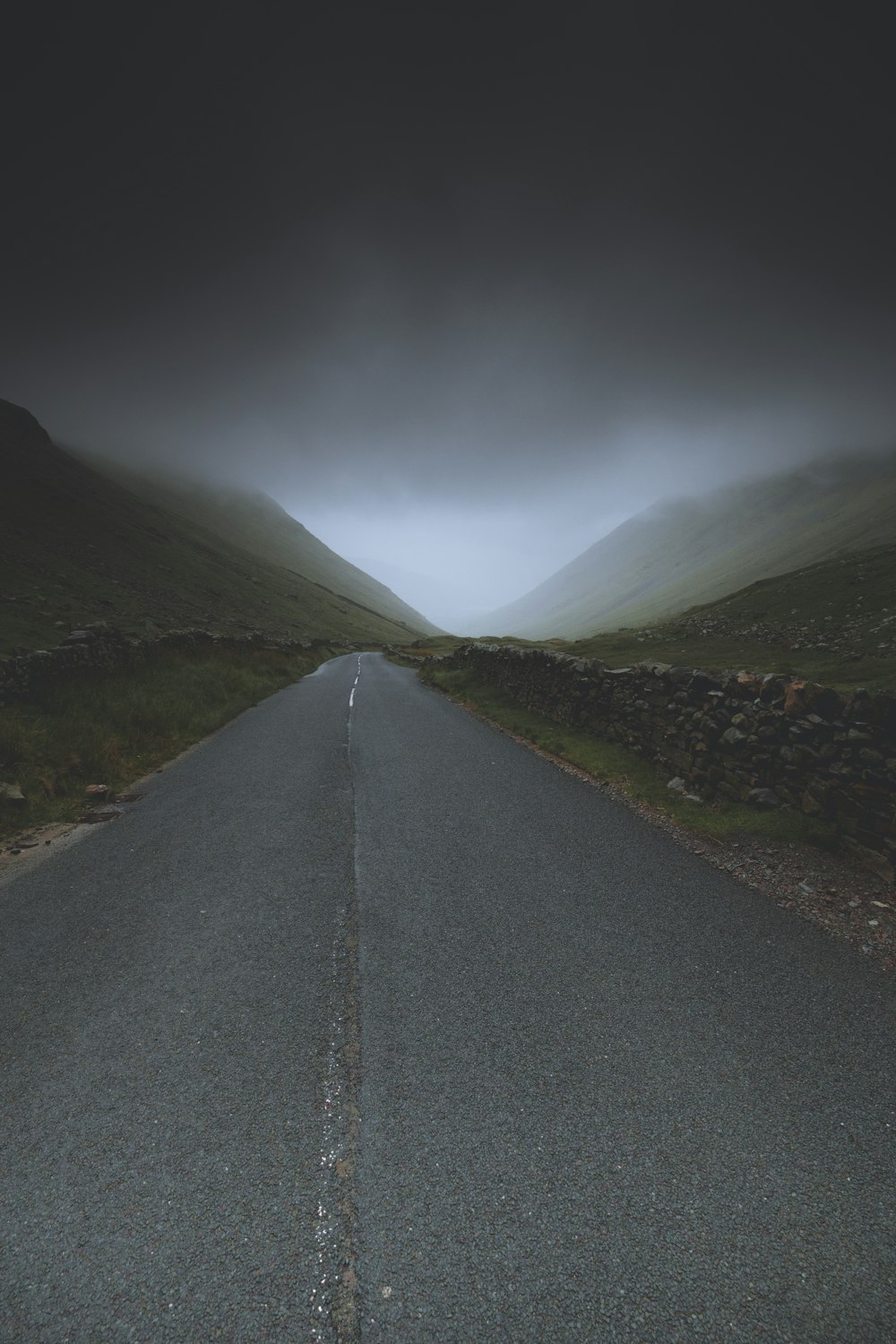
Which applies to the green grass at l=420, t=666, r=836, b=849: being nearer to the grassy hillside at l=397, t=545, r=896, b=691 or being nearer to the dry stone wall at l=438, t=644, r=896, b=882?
the dry stone wall at l=438, t=644, r=896, b=882

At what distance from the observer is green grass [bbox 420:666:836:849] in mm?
6289

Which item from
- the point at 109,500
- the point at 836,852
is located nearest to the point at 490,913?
the point at 836,852

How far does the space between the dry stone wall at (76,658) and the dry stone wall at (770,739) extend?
12.3 m

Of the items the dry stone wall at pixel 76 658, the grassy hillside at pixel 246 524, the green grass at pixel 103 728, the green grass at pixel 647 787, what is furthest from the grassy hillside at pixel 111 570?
the grassy hillside at pixel 246 524

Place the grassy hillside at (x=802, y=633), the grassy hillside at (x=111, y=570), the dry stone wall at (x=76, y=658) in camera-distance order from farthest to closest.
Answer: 1. the grassy hillside at (x=111, y=570)
2. the grassy hillside at (x=802, y=633)
3. the dry stone wall at (x=76, y=658)

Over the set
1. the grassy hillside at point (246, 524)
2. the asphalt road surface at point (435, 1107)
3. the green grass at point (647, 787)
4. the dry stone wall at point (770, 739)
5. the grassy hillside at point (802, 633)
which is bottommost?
the asphalt road surface at point (435, 1107)

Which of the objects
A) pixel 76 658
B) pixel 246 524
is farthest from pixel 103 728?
pixel 246 524

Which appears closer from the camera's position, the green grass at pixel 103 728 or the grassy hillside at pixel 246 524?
the green grass at pixel 103 728

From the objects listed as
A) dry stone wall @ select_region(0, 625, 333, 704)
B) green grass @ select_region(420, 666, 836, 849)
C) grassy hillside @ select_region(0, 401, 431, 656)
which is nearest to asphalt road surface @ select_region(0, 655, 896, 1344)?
green grass @ select_region(420, 666, 836, 849)

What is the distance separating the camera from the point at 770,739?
6.98 metres

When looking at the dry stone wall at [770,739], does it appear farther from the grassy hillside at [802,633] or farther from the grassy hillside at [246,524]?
the grassy hillside at [246,524]

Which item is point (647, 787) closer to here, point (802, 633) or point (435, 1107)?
point (435, 1107)

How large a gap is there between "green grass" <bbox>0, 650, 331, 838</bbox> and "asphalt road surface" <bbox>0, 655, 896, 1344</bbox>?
253cm

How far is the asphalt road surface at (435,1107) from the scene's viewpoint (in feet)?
6.45
